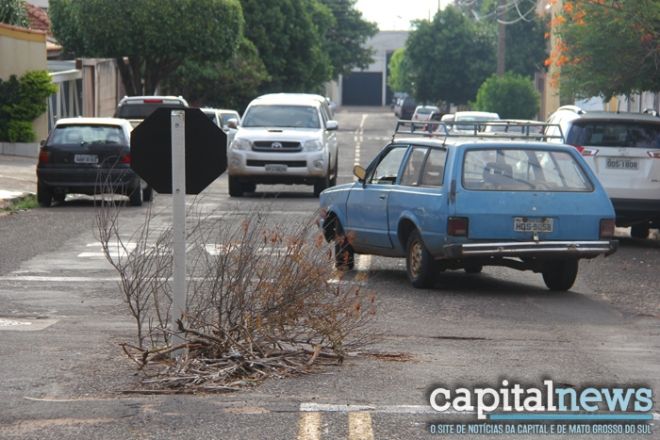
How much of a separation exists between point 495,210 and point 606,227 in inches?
47.1

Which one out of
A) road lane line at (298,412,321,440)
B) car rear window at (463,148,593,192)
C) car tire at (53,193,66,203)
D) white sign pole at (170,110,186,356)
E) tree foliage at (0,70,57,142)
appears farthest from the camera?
tree foliage at (0,70,57,142)

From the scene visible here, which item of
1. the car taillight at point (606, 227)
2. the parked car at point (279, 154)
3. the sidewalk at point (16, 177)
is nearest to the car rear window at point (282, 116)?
the parked car at point (279, 154)

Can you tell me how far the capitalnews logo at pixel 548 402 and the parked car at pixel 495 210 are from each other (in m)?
4.48

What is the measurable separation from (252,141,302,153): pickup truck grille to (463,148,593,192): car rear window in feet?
44.5

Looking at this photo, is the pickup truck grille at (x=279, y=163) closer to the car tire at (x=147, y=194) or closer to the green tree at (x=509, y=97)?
the car tire at (x=147, y=194)

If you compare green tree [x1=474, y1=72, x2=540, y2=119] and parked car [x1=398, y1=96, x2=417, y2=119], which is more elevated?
green tree [x1=474, y1=72, x2=540, y2=119]

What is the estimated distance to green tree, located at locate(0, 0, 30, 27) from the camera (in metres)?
39.8

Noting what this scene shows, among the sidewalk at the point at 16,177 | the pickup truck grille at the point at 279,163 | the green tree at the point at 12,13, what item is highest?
the green tree at the point at 12,13

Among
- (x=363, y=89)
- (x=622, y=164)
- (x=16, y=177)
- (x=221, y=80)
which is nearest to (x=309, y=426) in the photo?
(x=622, y=164)

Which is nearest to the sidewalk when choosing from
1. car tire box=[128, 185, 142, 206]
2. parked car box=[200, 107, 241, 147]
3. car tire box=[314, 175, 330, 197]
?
car tire box=[128, 185, 142, 206]

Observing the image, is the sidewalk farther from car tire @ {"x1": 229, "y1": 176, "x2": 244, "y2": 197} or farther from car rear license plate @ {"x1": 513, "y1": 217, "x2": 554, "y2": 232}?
car rear license plate @ {"x1": 513, "y1": 217, "x2": 554, "y2": 232}

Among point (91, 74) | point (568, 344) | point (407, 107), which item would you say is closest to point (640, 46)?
point (568, 344)

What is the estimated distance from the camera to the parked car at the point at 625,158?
19.0 meters

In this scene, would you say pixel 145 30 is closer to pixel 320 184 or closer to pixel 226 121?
pixel 226 121
